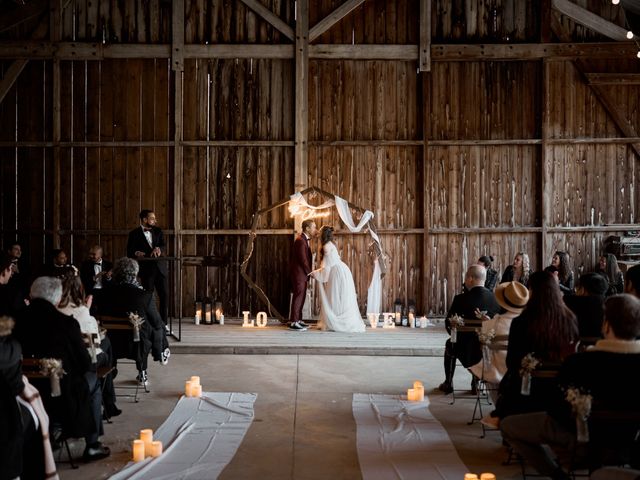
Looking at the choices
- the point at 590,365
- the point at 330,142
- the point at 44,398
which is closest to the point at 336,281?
the point at 330,142

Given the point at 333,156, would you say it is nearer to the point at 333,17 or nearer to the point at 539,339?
the point at 333,17

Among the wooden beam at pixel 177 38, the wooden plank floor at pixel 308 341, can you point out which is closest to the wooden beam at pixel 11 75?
the wooden beam at pixel 177 38

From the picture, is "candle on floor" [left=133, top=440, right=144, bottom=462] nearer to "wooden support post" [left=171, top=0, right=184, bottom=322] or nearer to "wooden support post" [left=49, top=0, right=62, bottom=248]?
"wooden support post" [left=171, top=0, right=184, bottom=322]

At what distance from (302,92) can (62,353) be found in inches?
312

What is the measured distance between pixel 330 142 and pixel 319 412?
637cm

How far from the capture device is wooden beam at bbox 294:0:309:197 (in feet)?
39.0

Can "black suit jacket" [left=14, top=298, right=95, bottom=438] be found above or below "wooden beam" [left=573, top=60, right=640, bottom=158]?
below

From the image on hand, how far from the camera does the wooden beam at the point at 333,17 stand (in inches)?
467

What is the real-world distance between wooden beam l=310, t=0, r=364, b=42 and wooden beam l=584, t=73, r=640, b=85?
389 cm

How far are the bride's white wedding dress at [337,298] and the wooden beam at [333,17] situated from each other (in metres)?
3.74

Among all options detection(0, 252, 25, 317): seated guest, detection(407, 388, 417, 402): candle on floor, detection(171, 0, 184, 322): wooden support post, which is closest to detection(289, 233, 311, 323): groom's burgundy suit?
detection(171, 0, 184, 322): wooden support post

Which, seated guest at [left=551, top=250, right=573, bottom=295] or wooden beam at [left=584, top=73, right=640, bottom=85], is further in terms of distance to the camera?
wooden beam at [left=584, top=73, right=640, bottom=85]

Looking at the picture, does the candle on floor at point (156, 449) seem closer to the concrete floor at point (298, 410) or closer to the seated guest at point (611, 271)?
the concrete floor at point (298, 410)

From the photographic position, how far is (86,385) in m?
4.88
